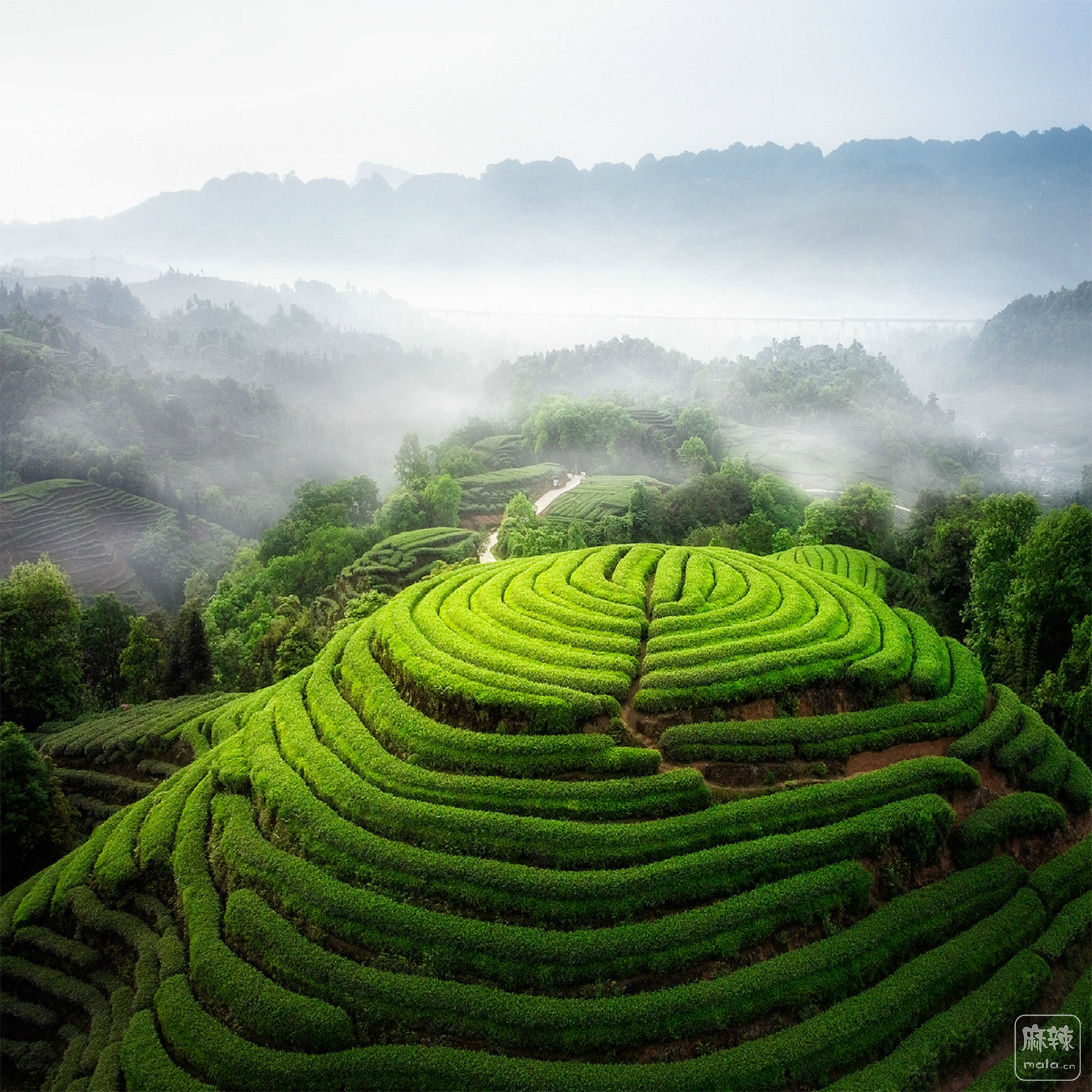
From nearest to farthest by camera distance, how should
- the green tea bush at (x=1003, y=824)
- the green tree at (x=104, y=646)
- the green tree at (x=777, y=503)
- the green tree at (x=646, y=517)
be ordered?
the green tea bush at (x=1003, y=824)
the green tree at (x=104, y=646)
the green tree at (x=646, y=517)
the green tree at (x=777, y=503)

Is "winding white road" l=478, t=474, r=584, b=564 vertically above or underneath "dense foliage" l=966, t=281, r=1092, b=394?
underneath

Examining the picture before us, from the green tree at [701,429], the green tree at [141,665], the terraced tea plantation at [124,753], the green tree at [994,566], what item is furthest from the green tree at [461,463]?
the green tree at [994,566]

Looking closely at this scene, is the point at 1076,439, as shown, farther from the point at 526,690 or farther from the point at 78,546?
the point at 78,546

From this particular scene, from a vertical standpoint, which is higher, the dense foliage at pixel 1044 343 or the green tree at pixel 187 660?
the dense foliage at pixel 1044 343

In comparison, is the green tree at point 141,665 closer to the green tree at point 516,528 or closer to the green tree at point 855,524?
the green tree at point 516,528

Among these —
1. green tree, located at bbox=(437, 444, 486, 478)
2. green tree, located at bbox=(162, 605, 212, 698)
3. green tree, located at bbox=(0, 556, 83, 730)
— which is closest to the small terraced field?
green tree, located at bbox=(0, 556, 83, 730)

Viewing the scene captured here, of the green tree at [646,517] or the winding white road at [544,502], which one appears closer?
the winding white road at [544,502]

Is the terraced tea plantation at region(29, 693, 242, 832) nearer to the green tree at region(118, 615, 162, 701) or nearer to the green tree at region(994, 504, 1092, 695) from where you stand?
the green tree at region(118, 615, 162, 701)

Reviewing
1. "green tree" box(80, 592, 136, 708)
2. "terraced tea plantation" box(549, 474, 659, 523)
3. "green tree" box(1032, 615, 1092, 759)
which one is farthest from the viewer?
"terraced tea plantation" box(549, 474, 659, 523)
